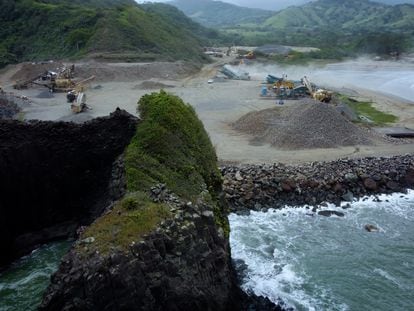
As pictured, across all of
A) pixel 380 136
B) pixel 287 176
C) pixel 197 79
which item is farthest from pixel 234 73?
pixel 287 176

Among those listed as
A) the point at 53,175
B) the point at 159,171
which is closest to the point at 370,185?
the point at 159,171

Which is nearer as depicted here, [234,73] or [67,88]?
[67,88]

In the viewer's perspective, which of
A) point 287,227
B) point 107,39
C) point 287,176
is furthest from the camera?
point 107,39

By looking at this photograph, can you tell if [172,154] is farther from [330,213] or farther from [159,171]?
[330,213]

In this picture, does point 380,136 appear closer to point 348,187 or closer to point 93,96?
point 348,187

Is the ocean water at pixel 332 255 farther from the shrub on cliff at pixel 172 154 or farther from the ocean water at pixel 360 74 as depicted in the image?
the ocean water at pixel 360 74

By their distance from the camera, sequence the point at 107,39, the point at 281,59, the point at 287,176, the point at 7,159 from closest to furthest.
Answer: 1. the point at 7,159
2. the point at 287,176
3. the point at 107,39
4. the point at 281,59
